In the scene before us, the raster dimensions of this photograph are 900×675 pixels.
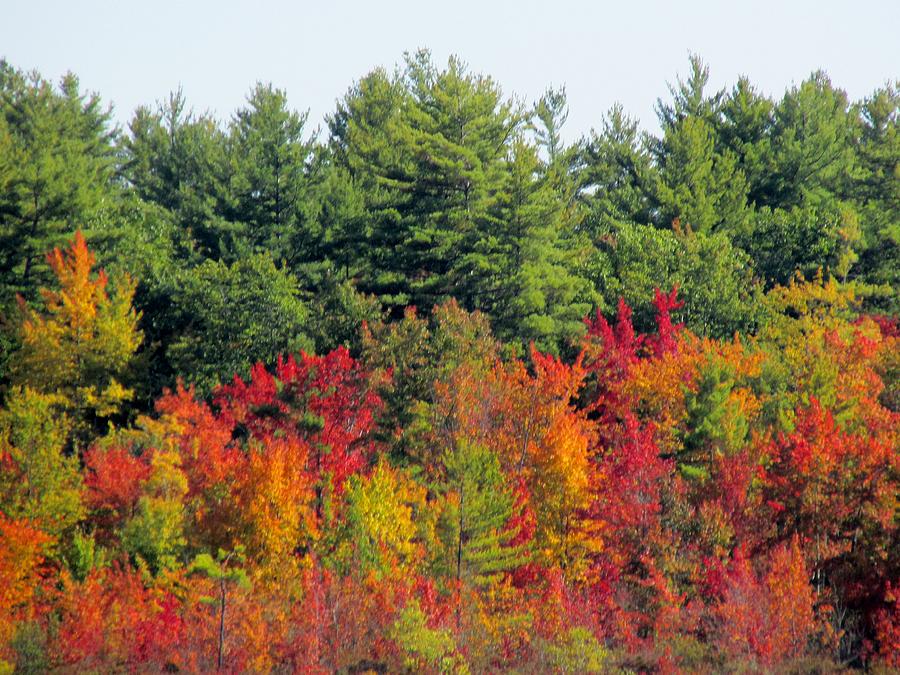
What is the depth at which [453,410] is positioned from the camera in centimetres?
4731

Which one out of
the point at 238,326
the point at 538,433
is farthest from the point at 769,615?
the point at 238,326

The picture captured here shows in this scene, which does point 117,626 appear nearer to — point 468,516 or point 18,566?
point 18,566

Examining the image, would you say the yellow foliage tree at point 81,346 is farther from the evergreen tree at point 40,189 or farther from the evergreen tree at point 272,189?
the evergreen tree at point 272,189

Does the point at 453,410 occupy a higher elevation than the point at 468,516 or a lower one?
higher

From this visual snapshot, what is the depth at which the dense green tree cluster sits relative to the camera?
5828cm

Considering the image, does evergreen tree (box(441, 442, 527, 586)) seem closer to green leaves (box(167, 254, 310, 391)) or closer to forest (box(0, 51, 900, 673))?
forest (box(0, 51, 900, 673))

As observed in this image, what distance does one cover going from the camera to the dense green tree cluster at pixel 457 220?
58281 millimetres

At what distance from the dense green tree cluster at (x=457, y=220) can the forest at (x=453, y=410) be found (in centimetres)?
22

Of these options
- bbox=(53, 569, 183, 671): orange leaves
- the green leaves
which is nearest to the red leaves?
the green leaves

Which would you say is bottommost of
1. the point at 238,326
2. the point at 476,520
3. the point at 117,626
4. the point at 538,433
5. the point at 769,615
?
the point at 769,615

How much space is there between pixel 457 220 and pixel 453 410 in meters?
15.6

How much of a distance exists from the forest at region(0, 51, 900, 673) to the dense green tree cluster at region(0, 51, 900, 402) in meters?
0.22

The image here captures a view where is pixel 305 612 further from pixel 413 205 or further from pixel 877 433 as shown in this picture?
pixel 413 205

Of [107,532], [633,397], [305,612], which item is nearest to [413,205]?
[633,397]
